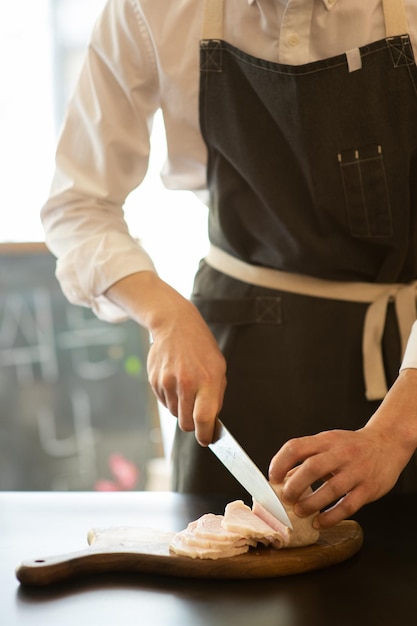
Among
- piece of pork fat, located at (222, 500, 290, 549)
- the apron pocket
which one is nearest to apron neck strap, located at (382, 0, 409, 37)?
the apron pocket

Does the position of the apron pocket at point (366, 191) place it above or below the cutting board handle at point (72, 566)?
above

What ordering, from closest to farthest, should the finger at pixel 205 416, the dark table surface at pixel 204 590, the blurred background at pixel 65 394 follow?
1. the dark table surface at pixel 204 590
2. the finger at pixel 205 416
3. the blurred background at pixel 65 394

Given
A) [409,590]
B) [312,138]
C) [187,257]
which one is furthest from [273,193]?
[187,257]

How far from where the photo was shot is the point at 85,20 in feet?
10.3

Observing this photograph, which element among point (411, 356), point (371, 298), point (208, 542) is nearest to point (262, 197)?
point (371, 298)

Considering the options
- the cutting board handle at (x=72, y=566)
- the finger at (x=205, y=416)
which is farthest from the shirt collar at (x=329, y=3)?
the cutting board handle at (x=72, y=566)

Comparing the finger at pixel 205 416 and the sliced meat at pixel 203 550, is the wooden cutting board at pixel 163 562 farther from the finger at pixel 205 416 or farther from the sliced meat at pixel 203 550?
the finger at pixel 205 416

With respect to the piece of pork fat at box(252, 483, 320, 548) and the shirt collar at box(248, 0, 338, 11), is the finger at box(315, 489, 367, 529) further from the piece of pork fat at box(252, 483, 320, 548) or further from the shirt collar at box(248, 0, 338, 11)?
the shirt collar at box(248, 0, 338, 11)

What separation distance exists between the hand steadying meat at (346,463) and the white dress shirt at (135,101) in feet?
1.42

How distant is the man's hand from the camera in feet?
4.03

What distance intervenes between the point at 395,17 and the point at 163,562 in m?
0.81

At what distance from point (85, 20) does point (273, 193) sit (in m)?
1.95

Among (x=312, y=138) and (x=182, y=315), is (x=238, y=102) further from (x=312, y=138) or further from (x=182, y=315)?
(x=182, y=315)

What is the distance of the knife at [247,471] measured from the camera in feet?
3.66
